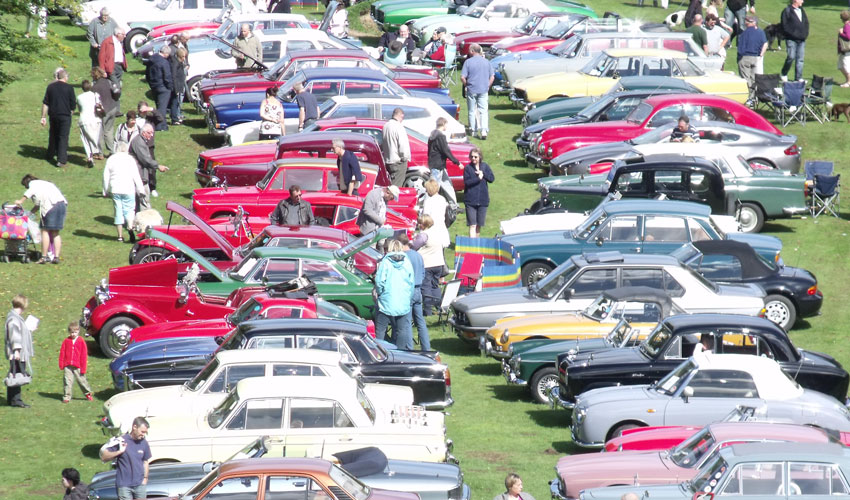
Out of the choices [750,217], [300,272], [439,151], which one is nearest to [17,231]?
[300,272]

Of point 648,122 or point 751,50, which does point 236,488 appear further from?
point 751,50

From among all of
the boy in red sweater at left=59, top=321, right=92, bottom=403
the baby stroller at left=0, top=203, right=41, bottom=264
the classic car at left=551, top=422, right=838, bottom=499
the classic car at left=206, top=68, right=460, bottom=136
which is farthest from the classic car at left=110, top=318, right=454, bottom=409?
the classic car at left=206, top=68, right=460, bottom=136

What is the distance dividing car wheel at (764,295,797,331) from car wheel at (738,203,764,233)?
4.06 meters

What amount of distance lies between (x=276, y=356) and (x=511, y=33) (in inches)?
921

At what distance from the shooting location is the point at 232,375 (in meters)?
12.2

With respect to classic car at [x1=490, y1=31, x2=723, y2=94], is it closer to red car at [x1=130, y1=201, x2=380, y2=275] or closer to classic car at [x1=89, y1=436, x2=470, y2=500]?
red car at [x1=130, y1=201, x2=380, y2=275]

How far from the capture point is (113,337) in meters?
15.9

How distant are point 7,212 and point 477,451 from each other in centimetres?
1032

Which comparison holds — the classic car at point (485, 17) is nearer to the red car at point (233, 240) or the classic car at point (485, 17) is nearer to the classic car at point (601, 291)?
the red car at point (233, 240)

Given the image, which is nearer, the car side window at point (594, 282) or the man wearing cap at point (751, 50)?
the car side window at point (594, 282)

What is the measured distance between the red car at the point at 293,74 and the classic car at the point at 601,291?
11485 millimetres

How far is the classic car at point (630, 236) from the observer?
18266 mm

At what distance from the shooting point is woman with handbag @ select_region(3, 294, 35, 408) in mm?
14172

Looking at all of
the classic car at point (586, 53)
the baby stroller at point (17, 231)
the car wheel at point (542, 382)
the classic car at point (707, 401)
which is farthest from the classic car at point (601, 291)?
the classic car at point (586, 53)
